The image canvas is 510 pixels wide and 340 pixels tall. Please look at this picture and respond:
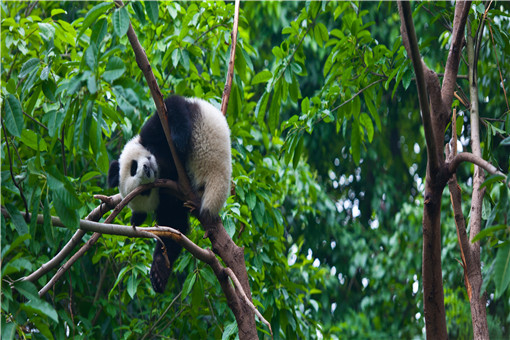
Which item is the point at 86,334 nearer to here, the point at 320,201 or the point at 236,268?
the point at 236,268

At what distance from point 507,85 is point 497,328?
6.01ft

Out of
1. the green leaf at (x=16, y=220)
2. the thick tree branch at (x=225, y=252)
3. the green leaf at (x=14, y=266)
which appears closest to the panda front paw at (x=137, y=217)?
the thick tree branch at (x=225, y=252)

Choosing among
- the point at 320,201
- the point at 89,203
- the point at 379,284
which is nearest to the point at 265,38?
the point at 320,201

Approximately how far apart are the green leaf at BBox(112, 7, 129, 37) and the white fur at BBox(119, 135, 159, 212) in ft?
4.03

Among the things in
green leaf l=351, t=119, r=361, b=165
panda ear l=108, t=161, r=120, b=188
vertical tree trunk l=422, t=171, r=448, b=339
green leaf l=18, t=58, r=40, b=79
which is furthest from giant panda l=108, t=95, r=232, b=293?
vertical tree trunk l=422, t=171, r=448, b=339

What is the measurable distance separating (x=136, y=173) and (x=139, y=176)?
5 centimetres

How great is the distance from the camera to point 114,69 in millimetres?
1690

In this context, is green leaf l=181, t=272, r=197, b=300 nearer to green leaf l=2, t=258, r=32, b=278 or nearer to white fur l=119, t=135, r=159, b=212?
white fur l=119, t=135, r=159, b=212

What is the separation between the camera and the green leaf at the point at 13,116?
1.81m

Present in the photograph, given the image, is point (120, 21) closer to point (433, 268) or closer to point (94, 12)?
point (94, 12)

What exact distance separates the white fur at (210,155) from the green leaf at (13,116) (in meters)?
1.32

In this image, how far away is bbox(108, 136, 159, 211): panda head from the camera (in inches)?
121

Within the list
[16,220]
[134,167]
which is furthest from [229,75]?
[16,220]

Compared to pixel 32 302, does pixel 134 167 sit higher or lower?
higher
